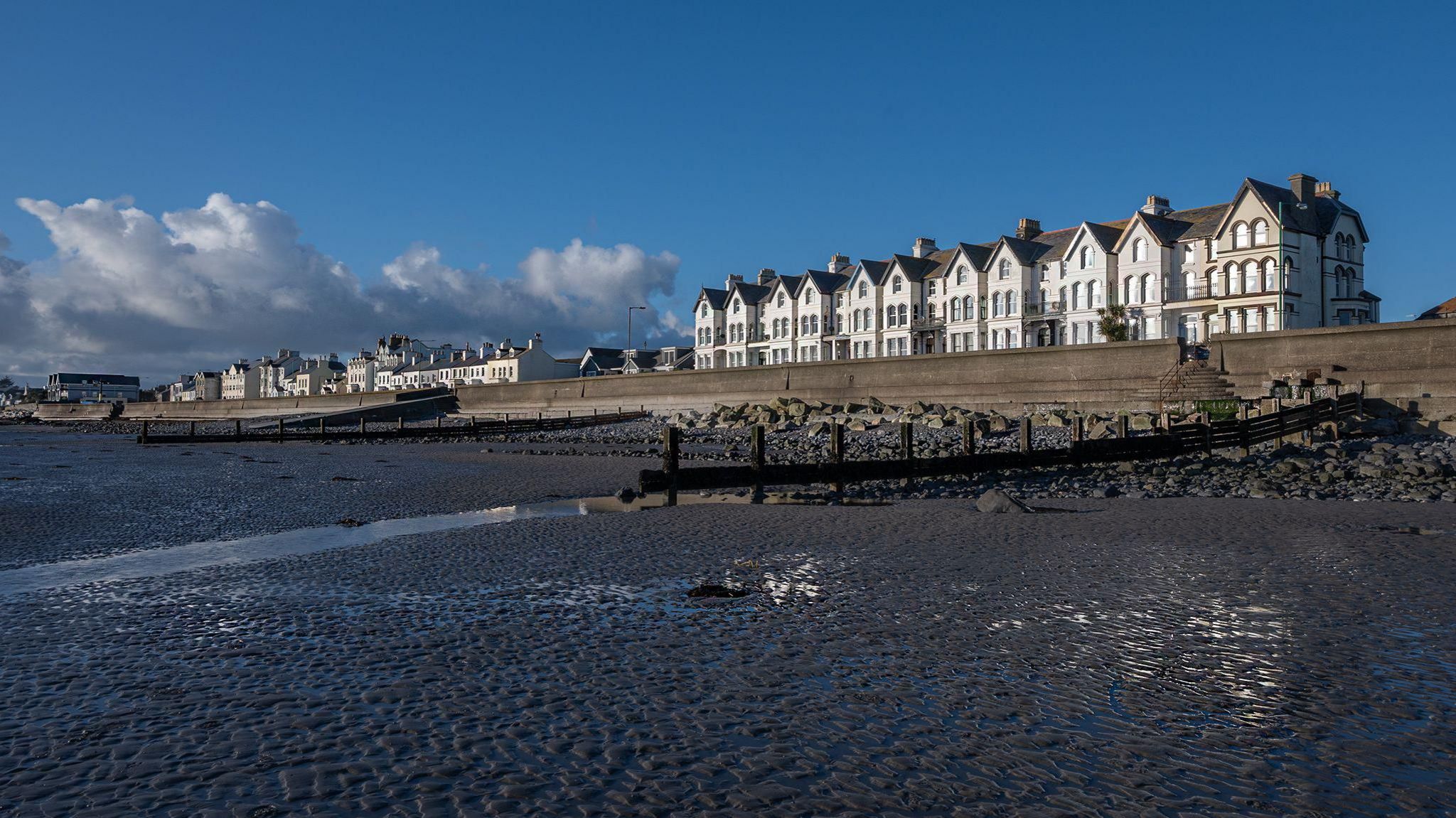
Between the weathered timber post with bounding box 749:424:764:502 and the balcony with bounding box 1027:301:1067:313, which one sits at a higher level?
the balcony with bounding box 1027:301:1067:313

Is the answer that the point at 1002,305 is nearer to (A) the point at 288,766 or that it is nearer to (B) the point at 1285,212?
(B) the point at 1285,212

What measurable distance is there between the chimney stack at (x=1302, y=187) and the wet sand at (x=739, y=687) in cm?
5367

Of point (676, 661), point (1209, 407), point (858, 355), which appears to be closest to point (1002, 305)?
point (858, 355)

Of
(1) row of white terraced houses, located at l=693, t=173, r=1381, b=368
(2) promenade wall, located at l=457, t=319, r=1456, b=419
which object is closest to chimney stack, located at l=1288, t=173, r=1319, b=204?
(1) row of white terraced houses, located at l=693, t=173, r=1381, b=368

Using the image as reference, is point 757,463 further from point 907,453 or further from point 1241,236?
point 1241,236

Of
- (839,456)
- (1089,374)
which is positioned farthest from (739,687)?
(1089,374)

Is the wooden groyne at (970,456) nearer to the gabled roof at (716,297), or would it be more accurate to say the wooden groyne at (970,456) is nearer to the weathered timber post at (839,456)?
the weathered timber post at (839,456)

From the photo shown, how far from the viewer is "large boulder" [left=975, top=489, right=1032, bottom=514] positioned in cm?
1450

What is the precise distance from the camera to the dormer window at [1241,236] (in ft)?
177

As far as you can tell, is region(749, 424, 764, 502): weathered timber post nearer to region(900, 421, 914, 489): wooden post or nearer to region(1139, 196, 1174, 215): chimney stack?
region(900, 421, 914, 489): wooden post

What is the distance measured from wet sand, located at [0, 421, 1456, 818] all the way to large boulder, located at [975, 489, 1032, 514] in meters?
4.28

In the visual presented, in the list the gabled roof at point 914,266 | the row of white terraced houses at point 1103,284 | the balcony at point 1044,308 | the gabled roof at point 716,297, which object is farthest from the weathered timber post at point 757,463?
the gabled roof at point 716,297

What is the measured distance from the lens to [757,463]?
1777 cm

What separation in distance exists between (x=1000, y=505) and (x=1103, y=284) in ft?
167
